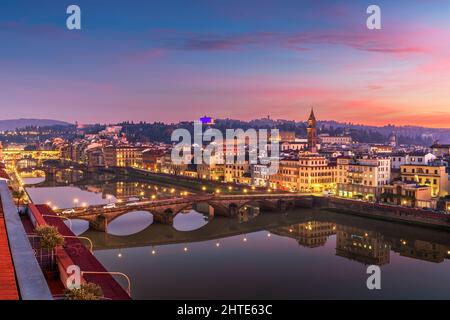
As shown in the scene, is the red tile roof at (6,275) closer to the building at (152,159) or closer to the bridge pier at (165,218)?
the bridge pier at (165,218)

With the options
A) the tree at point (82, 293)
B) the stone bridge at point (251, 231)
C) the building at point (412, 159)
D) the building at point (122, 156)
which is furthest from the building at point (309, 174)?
the building at point (122, 156)

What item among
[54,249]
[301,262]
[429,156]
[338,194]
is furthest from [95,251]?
[429,156]

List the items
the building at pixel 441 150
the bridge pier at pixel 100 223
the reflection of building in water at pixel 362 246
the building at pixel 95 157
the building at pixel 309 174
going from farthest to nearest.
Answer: the building at pixel 95 157 < the building at pixel 441 150 < the building at pixel 309 174 < the bridge pier at pixel 100 223 < the reflection of building in water at pixel 362 246

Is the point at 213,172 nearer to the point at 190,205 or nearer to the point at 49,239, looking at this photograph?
the point at 190,205

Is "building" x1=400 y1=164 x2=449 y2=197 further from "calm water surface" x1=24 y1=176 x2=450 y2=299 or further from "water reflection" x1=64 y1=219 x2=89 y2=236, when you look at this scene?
"water reflection" x1=64 y1=219 x2=89 y2=236

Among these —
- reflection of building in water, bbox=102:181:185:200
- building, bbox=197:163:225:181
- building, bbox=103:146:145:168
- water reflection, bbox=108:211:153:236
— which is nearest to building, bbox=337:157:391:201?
reflection of building in water, bbox=102:181:185:200

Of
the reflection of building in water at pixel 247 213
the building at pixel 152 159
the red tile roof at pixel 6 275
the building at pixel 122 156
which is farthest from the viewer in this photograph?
the building at pixel 122 156

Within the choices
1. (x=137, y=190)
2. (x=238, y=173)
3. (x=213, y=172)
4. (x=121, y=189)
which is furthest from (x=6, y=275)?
(x=213, y=172)
